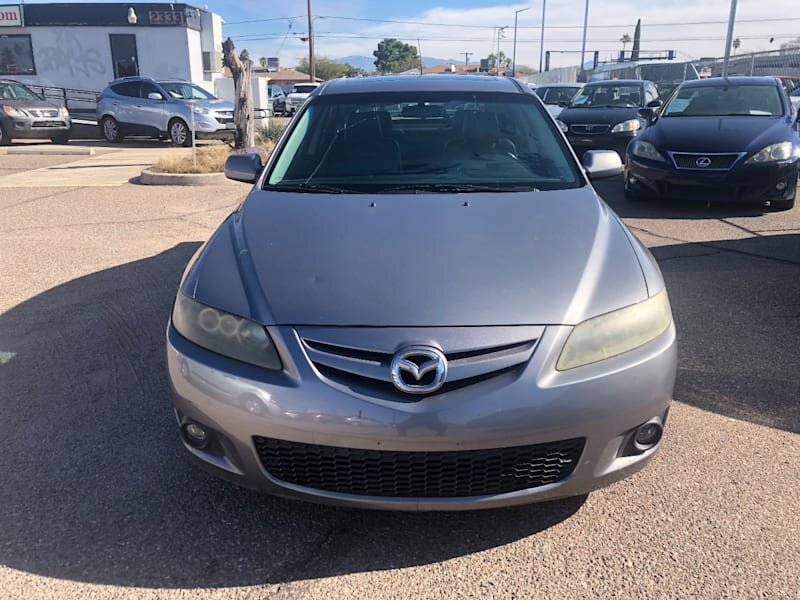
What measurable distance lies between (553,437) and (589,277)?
0.64 m

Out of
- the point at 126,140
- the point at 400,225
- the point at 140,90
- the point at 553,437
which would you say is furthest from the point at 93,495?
the point at 126,140

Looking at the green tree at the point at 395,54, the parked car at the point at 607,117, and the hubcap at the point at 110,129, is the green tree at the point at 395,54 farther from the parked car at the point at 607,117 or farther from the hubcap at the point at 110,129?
the parked car at the point at 607,117

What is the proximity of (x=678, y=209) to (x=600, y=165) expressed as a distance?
4.82 metres

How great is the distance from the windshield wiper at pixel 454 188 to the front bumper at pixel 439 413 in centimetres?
125

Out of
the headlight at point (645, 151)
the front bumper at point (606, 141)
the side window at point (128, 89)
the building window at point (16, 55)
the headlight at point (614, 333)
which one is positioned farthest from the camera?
the building window at point (16, 55)

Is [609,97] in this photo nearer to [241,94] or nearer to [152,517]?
[241,94]

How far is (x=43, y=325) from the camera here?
4.61m

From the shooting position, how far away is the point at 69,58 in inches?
953

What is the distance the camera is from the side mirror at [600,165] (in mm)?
4102

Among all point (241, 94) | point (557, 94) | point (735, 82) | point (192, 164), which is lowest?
point (192, 164)

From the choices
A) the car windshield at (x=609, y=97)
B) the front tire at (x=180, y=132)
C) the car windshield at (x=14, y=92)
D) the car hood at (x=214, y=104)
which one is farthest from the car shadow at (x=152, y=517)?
the car windshield at (x=14, y=92)

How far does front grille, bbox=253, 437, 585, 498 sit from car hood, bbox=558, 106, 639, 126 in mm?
10596

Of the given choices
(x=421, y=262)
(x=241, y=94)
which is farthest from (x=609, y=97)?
(x=421, y=262)

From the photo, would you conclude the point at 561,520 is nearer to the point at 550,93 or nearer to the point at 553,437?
the point at 553,437
